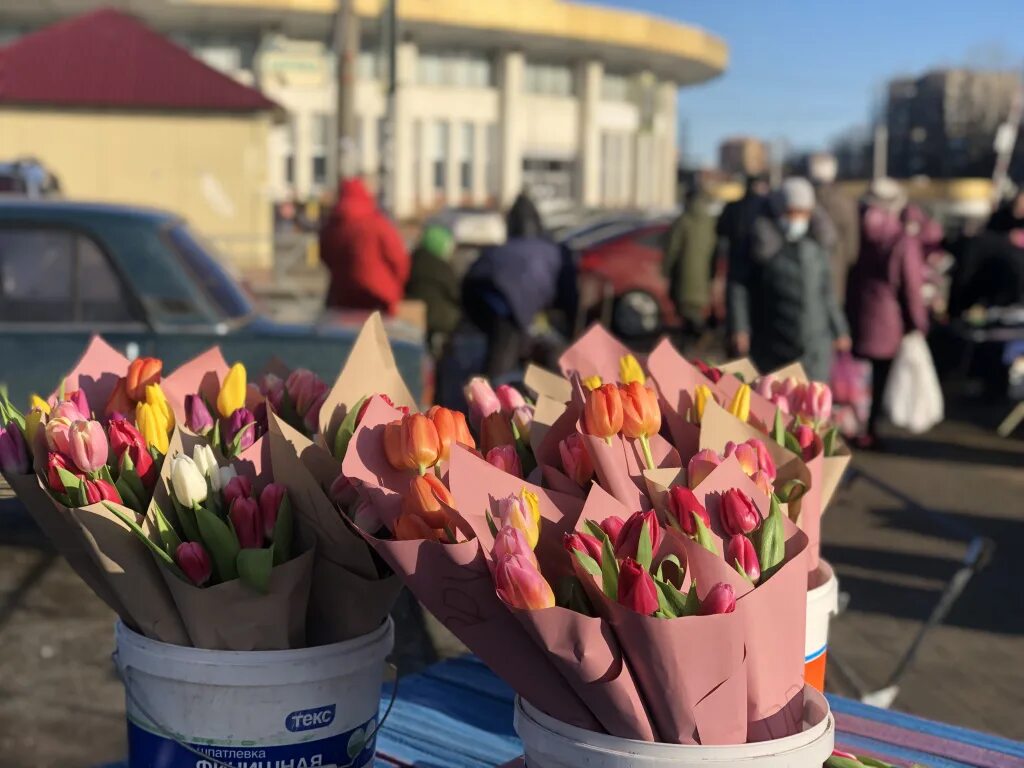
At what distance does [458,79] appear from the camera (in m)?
51.0

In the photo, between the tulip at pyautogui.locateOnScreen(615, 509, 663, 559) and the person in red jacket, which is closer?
the tulip at pyautogui.locateOnScreen(615, 509, 663, 559)

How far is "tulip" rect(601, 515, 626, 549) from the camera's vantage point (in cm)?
128

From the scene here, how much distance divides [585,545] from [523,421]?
0.46 meters

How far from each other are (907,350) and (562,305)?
223 centimetres

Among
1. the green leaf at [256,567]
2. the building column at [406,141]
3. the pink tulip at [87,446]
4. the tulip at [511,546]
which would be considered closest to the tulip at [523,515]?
the tulip at [511,546]

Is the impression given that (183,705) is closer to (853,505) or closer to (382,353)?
(382,353)

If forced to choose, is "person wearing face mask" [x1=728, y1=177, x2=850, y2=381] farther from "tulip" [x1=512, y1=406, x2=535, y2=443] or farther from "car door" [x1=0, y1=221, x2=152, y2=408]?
"tulip" [x1=512, y1=406, x2=535, y2=443]

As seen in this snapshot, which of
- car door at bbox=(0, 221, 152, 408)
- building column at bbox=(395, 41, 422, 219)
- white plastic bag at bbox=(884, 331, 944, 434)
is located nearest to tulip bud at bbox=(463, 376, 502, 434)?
car door at bbox=(0, 221, 152, 408)

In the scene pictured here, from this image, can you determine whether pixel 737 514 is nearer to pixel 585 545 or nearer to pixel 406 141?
pixel 585 545

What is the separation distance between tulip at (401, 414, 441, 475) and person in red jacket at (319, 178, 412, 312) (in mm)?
6837

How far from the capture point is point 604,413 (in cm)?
146

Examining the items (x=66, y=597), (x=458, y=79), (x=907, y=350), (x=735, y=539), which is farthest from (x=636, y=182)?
(x=735, y=539)

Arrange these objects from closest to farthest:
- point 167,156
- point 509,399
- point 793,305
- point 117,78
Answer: point 509,399
point 793,305
point 117,78
point 167,156

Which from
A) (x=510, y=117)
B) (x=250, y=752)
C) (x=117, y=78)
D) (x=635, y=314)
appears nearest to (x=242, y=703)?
(x=250, y=752)
